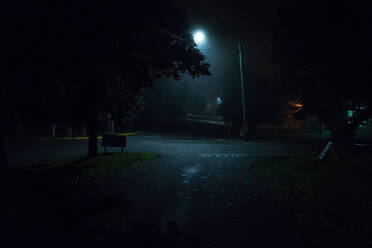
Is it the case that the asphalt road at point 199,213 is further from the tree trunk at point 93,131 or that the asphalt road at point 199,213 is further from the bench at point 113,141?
the bench at point 113,141

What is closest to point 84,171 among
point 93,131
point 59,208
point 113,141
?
point 93,131

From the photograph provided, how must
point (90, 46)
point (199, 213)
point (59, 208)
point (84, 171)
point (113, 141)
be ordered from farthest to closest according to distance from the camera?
1. point (113, 141)
2. point (84, 171)
3. point (90, 46)
4. point (59, 208)
5. point (199, 213)

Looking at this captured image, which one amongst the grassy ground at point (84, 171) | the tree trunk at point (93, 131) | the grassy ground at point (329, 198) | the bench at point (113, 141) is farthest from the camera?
the bench at point (113, 141)

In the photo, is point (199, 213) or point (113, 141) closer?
point (199, 213)

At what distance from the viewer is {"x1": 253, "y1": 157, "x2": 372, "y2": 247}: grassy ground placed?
447 cm

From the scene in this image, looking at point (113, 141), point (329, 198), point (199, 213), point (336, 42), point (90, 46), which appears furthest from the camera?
point (113, 141)

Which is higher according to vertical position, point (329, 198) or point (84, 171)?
point (329, 198)

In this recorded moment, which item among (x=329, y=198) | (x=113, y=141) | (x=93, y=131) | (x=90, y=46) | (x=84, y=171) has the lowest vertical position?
(x=84, y=171)

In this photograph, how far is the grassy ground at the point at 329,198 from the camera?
447 cm

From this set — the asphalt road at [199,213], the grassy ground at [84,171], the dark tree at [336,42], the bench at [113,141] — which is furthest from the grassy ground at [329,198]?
the bench at [113,141]

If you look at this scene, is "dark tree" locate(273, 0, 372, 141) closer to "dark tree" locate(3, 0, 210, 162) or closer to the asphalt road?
"dark tree" locate(3, 0, 210, 162)

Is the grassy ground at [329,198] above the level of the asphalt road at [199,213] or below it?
above

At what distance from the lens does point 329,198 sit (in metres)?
6.44

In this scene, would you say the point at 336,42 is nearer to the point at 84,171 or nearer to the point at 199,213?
the point at 199,213
